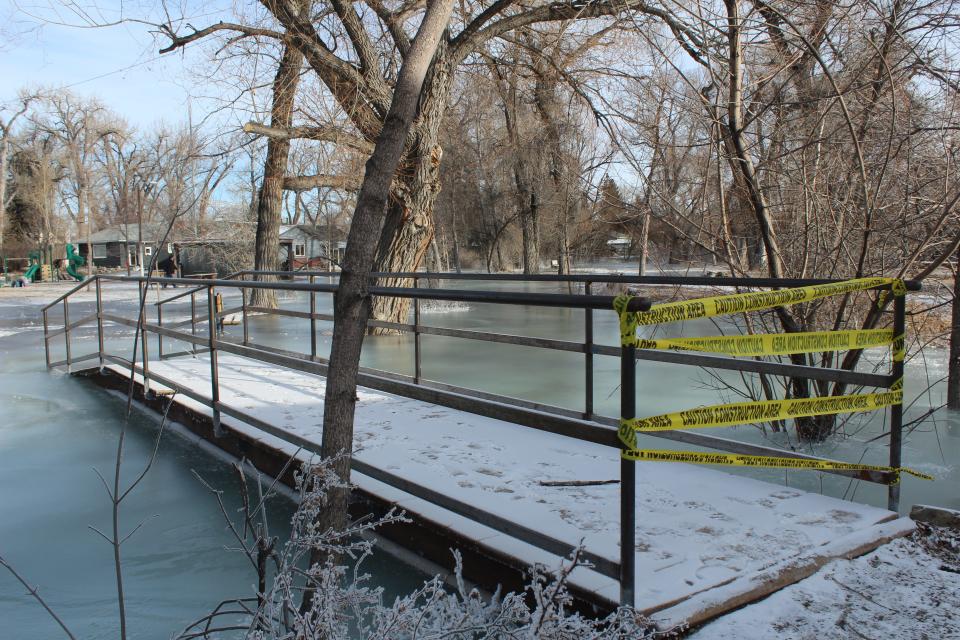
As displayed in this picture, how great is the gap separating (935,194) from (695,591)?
169 inches

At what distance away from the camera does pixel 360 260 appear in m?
2.13

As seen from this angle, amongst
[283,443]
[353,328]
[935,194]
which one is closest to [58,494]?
[283,443]

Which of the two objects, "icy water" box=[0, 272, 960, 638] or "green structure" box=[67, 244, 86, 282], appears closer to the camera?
"icy water" box=[0, 272, 960, 638]

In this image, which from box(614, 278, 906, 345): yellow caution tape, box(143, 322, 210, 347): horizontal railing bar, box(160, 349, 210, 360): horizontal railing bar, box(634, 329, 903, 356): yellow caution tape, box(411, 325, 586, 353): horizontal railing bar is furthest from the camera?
box(160, 349, 210, 360): horizontal railing bar

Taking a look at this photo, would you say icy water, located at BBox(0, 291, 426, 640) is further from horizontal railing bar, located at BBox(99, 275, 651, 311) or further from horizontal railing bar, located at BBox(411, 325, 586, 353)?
horizontal railing bar, located at BBox(411, 325, 586, 353)

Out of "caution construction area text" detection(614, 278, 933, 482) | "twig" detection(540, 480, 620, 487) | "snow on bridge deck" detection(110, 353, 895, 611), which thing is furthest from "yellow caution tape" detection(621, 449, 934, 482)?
"twig" detection(540, 480, 620, 487)

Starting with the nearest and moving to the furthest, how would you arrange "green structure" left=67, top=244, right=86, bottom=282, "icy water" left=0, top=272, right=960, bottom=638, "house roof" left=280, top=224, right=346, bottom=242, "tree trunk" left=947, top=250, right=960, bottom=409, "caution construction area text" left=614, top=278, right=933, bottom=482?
"caution construction area text" left=614, top=278, right=933, bottom=482
"icy water" left=0, top=272, right=960, bottom=638
"tree trunk" left=947, top=250, right=960, bottom=409
"green structure" left=67, top=244, right=86, bottom=282
"house roof" left=280, top=224, right=346, bottom=242

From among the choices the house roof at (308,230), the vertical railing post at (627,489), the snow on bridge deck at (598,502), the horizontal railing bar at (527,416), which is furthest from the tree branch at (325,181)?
the house roof at (308,230)

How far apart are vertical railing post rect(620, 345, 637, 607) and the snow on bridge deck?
18cm

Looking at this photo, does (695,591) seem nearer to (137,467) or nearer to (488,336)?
(488,336)

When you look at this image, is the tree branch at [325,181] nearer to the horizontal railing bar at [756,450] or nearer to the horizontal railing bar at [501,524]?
the horizontal railing bar at [756,450]

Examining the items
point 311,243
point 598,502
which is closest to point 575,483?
point 598,502

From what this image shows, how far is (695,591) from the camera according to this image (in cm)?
231

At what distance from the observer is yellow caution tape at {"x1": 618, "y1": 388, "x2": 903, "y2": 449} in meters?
2.09
